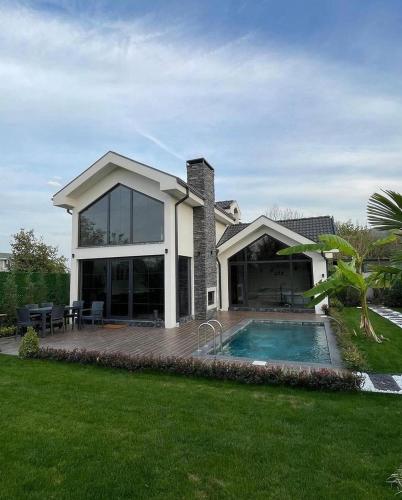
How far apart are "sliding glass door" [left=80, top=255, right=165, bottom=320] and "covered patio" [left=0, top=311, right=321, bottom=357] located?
102 centimetres

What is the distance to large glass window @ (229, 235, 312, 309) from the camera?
20047 mm

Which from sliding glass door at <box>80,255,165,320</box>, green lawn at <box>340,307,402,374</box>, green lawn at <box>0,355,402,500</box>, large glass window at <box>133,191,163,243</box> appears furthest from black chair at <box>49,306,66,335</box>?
green lawn at <box>340,307,402,374</box>

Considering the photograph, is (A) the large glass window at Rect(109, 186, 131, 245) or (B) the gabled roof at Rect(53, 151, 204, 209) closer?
(B) the gabled roof at Rect(53, 151, 204, 209)

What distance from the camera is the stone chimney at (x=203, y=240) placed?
1770 centimetres

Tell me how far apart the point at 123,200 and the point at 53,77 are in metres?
6.05

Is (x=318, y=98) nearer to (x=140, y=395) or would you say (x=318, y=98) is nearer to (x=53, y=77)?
(x=53, y=77)

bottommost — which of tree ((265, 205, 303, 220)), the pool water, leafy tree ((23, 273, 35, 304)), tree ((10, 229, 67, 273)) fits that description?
the pool water

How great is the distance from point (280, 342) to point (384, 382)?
18.3ft

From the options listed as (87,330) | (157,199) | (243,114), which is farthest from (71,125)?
(87,330)

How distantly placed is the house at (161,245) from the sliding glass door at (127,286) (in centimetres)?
5

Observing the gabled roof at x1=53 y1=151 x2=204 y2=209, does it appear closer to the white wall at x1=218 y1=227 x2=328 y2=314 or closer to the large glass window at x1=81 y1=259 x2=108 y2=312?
the large glass window at x1=81 y1=259 x2=108 y2=312

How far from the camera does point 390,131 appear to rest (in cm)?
1470

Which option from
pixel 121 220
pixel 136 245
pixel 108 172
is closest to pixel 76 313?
pixel 136 245

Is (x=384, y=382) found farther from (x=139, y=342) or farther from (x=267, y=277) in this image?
(x=267, y=277)
